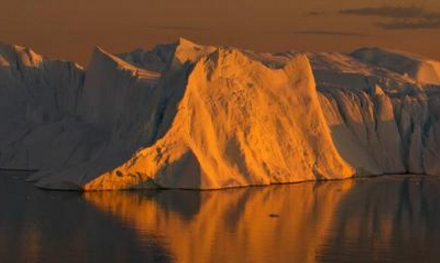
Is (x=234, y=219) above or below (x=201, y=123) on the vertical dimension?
above

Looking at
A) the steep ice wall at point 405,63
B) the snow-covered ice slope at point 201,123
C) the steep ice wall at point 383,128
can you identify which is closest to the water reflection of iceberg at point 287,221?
the snow-covered ice slope at point 201,123

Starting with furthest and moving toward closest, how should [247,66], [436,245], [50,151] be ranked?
[50,151] → [247,66] → [436,245]

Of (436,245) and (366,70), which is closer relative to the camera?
(436,245)

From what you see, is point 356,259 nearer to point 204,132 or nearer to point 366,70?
point 204,132

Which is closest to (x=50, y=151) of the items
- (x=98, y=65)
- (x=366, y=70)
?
(x=98, y=65)

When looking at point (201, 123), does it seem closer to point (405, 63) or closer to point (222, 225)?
point (222, 225)

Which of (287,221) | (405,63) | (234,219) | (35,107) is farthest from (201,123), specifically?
(405,63)

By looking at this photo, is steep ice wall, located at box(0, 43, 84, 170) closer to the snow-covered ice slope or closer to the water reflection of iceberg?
the snow-covered ice slope
